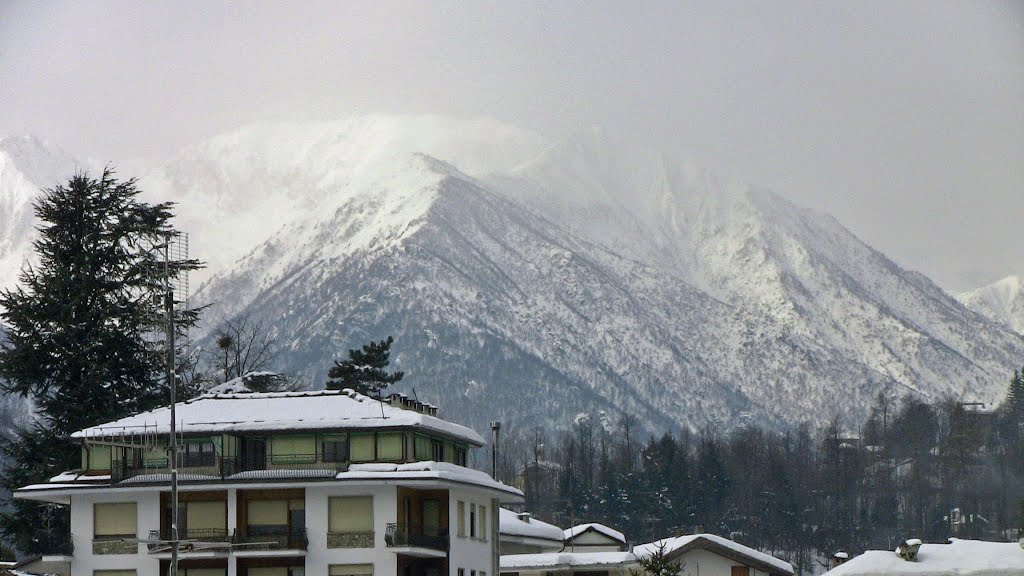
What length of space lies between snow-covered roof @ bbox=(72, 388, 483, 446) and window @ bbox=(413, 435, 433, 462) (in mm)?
763

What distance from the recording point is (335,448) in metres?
79.6

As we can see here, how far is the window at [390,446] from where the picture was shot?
7912 cm

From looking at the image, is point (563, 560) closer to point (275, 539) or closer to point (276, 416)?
point (276, 416)

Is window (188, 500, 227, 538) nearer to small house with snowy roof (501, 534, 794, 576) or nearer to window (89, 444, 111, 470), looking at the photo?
window (89, 444, 111, 470)

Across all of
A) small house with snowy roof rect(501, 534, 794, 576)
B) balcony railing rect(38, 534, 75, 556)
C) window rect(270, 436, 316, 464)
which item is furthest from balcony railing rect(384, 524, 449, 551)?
small house with snowy roof rect(501, 534, 794, 576)

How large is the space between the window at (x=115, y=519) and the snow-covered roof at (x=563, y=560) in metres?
31.4

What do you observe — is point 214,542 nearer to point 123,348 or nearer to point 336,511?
point 336,511

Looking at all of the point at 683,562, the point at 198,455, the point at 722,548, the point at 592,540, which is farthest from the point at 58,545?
the point at 592,540

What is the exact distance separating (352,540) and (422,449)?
5.20 metres

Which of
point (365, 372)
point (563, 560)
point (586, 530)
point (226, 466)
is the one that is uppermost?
point (365, 372)

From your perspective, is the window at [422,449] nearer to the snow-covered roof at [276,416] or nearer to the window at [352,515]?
the snow-covered roof at [276,416]

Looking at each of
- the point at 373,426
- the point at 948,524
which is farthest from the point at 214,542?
the point at 948,524

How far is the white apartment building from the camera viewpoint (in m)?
78.0

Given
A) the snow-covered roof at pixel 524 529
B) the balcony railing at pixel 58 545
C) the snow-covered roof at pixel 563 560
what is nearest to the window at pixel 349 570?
the balcony railing at pixel 58 545
